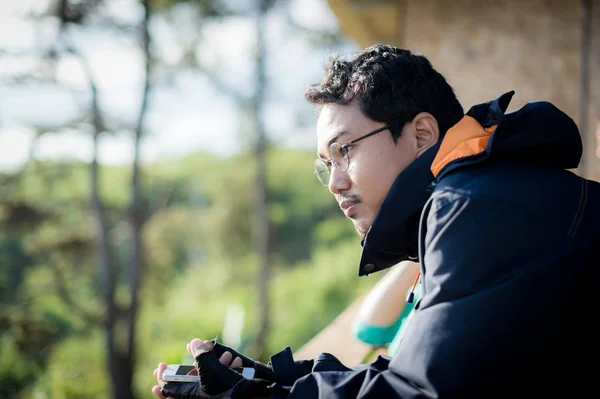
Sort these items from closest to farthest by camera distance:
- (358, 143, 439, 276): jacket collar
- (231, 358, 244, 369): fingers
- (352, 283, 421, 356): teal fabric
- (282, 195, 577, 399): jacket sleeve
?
1. (282, 195, 577, 399): jacket sleeve
2. (358, 143, 439, 276): jacket collar
3. (231, 358, 244, 369): fingers
4. (352, 283, 421, 356): teal fabric

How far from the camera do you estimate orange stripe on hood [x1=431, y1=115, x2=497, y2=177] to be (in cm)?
125

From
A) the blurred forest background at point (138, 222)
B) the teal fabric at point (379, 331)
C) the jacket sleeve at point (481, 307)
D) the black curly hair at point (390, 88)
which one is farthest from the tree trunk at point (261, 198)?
the jacket sleeve at point (481, 307)

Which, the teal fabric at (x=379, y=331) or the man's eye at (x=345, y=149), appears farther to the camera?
the teal fabric at (x=379, y=331)

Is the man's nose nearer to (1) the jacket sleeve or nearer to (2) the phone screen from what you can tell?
(1) the jacket sleeve

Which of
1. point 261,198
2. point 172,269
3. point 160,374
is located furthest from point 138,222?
point 172,269

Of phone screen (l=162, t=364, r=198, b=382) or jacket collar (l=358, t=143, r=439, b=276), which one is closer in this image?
jacket collar (l=358, t=143, r=439, b=276)

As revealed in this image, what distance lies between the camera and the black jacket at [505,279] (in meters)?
1.03

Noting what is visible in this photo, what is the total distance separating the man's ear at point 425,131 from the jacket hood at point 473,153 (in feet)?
0.31

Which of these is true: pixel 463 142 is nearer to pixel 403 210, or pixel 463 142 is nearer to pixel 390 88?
pixel 403 210

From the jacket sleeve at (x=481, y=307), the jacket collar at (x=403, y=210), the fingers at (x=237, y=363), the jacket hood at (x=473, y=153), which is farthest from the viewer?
the fingers at (x=237, y=363)

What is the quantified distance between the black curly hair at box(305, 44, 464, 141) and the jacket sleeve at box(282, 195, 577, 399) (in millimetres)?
435

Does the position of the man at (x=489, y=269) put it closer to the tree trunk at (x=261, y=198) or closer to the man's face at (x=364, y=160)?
the man's face at (x=364, y=160)

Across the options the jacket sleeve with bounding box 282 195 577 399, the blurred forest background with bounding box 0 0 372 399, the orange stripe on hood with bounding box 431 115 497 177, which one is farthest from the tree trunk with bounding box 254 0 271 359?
the jacket sleeve with bounding box 282 195 577 399

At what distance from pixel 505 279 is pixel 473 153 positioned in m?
0.30
